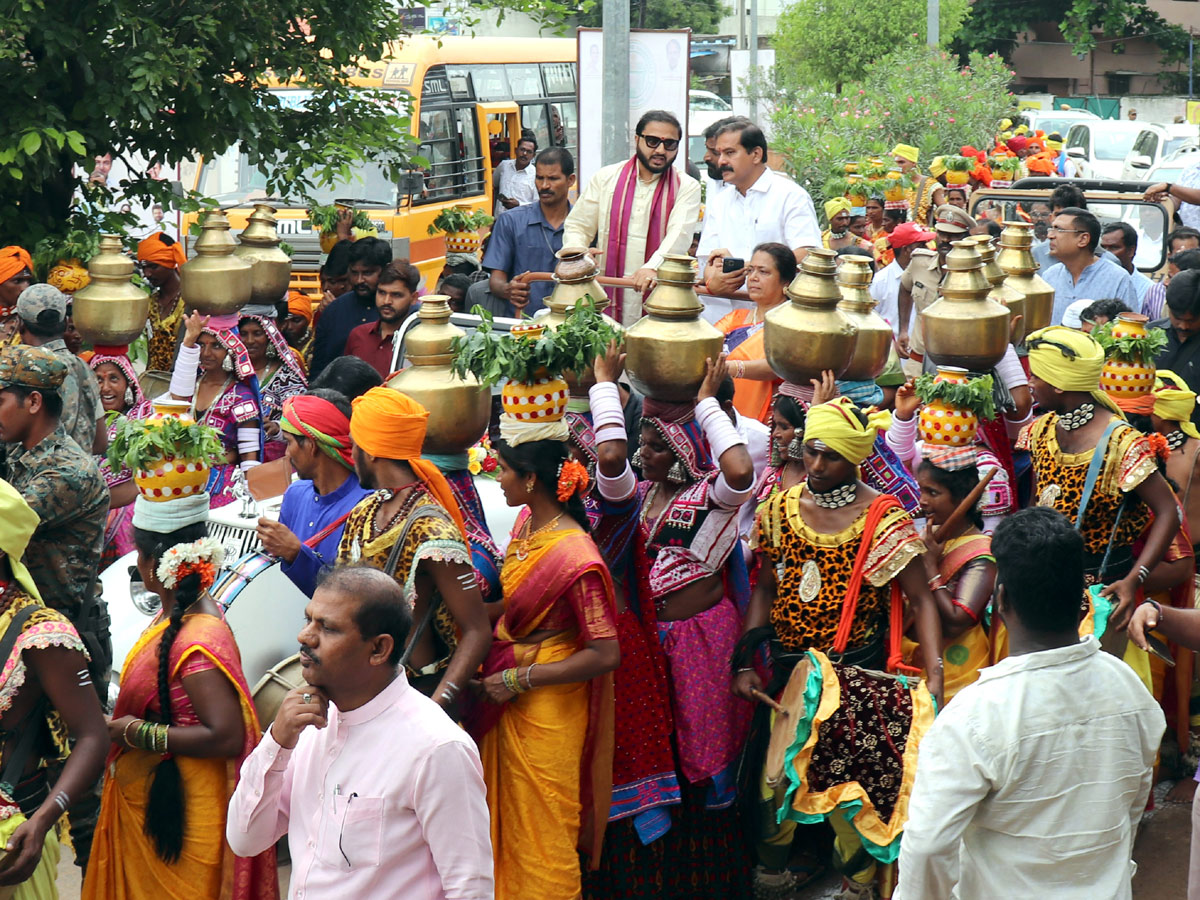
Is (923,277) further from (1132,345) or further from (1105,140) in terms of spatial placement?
(1105,140)

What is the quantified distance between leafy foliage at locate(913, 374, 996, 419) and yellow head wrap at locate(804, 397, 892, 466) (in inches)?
25.2

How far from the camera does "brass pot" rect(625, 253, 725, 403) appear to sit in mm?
4688

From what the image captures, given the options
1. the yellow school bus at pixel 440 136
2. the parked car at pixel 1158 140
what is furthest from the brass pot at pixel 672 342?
the parked car at pixel 1158 140

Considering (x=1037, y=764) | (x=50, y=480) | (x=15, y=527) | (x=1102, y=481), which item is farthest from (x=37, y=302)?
(x=1037, y=764)

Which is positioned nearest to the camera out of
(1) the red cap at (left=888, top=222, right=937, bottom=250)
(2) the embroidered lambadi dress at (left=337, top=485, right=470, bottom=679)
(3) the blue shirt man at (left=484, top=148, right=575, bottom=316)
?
(2) the embroidered lambadi dress at (left=337, top=485, right=470, bottom=679)

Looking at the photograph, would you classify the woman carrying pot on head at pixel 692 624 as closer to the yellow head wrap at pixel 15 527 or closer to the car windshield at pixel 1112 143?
the yellow head wrap at pixel 15 527

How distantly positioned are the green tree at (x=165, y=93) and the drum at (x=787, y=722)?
436 cm

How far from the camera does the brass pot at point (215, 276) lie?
270 inches

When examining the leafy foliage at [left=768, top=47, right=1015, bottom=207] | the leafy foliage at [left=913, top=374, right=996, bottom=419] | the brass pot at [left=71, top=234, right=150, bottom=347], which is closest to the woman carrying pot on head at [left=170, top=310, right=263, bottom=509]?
the brass pot at [left=71, top=234, right=150, bottom=347]

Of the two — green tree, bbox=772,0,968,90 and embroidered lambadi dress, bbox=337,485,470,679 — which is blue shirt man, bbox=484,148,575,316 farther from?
green tree, bbox=772,0,968,90

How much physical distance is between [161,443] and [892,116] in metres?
16.7

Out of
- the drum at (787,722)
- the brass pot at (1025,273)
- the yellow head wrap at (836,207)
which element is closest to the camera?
the drum at (787,722)

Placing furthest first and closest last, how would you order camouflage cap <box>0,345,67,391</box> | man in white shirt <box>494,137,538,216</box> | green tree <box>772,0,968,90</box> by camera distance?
green tree <box>772,0,968,90</box> < man in white shirt <box>494,137,538,216</box> < camouflage cap <box>0,345,67,391</box>

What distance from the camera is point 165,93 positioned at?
7516 mm
